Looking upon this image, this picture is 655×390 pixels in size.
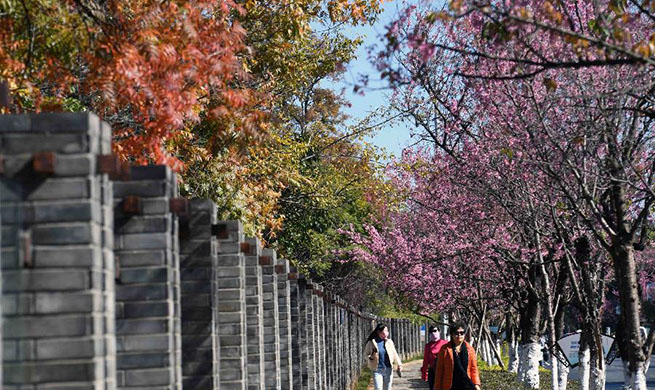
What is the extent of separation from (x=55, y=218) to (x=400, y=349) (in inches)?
2548

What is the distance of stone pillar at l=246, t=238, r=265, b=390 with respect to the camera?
10383mm

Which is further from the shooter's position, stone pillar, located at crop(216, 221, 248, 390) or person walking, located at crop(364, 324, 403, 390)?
person walking, located at crop(364, 324, 403, 390)

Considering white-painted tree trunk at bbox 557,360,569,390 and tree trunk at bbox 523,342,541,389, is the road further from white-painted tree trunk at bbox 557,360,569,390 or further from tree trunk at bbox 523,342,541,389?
white-painted tree trunk at bbox 557,360,569,390

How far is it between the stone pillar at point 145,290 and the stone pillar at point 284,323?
6717 mm

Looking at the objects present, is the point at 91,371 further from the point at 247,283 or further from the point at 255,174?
the point at 255,174

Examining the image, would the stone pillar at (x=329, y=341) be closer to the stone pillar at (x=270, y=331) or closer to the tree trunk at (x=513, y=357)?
the stone pillar at (x=270, y=331)

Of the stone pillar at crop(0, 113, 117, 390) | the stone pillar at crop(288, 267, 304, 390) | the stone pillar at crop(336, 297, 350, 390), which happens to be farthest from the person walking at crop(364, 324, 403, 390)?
the stone pillar at crop(0, 113, 117, 390)

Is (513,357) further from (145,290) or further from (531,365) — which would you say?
(145,290)

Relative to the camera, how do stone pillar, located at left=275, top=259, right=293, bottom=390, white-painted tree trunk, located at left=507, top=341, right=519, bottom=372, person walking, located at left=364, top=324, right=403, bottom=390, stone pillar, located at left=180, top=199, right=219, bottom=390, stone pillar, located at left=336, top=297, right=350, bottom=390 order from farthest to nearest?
1. white-painted tree trunk, located at left=507, top=341, right=519, bottom=372
2. stone pillar, located at left=336, top=297, right=350, bottom=390
3. person walking, located at left=364, top=324, right=403, bottom=390
4. stone pillar, located at left=275, top=259, right=293, bottom=390
5. stone pillar, located at left=180, top=199, right=219, bottom=390

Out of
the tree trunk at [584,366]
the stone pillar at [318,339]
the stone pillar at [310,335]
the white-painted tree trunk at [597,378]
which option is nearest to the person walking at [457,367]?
the stone pillar at [310,335]

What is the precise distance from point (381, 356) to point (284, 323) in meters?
8.71

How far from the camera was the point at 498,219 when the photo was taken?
2453 centimetres

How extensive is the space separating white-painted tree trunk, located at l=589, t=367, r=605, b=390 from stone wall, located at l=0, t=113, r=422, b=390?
10600 millimetres

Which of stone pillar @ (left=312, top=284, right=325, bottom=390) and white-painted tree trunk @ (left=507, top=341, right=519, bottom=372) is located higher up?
stone pillar @ (left=312, top=284, right=325, bottom=390)
